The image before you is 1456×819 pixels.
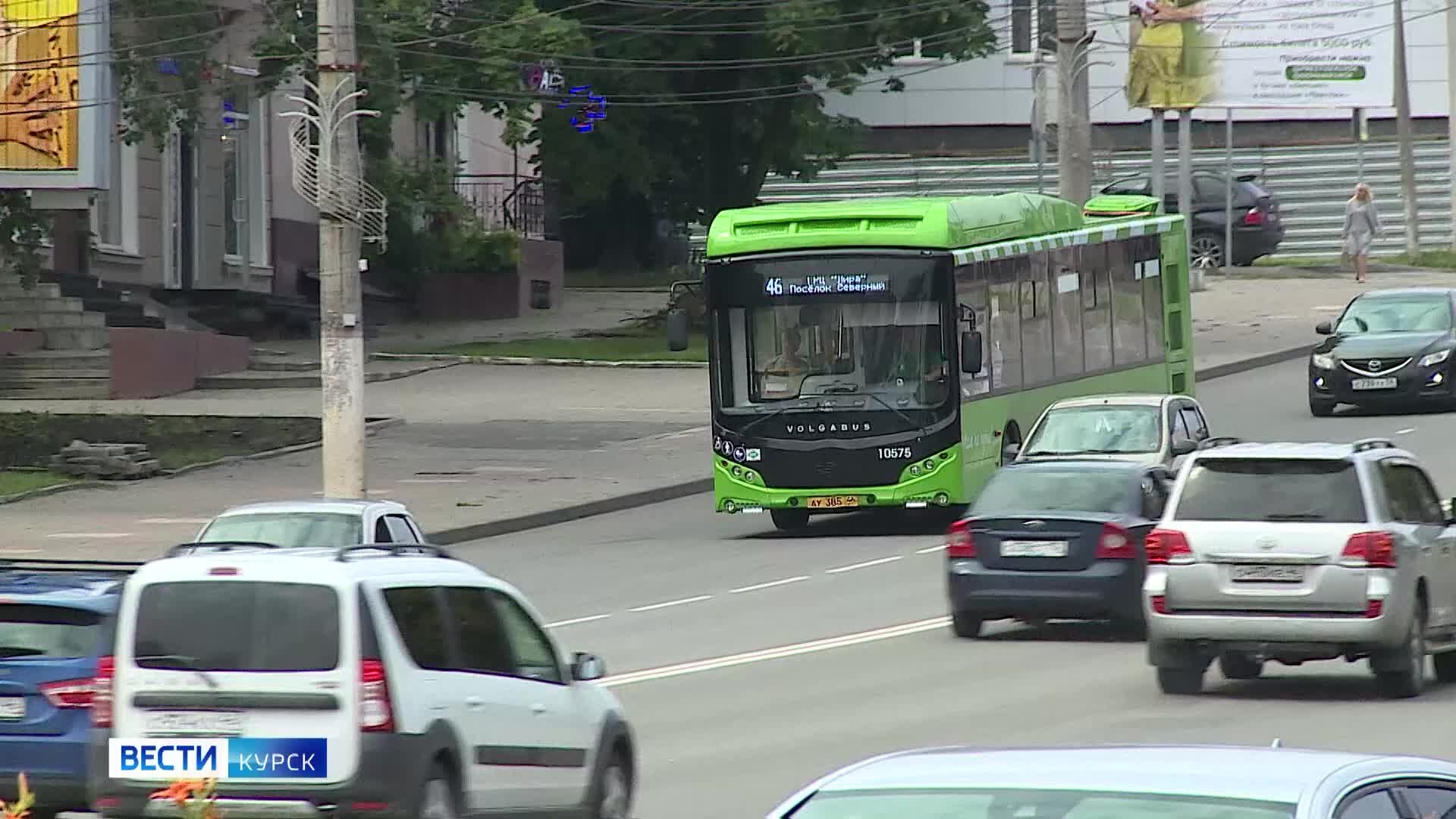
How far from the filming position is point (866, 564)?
989 inches

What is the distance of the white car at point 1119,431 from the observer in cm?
2400

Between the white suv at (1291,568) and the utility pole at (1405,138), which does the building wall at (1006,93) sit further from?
the white suv at (1291,568)

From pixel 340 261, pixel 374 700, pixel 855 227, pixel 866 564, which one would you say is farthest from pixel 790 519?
pixel 374 700

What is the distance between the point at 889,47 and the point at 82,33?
58.9 ft

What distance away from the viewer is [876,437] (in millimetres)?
26875

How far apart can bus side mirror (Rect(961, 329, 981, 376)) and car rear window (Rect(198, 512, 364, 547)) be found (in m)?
8.57

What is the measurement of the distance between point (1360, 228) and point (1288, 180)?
12.0m

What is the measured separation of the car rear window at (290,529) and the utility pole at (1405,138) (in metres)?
40.1

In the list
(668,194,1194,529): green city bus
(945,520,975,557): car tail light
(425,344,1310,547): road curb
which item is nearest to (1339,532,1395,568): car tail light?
(945,520,975,557): car tail light

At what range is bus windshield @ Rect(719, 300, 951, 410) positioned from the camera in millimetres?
27016

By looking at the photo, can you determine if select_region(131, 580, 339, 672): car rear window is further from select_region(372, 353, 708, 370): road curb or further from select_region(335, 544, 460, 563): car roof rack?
select_region(372, 353, 708, 370): road curb

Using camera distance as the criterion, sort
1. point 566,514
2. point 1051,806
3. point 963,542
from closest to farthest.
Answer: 1. point 1051,806
2. point 963,542
3. point 566,514

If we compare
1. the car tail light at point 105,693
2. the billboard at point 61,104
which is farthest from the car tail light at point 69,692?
the billboard at point 61,104

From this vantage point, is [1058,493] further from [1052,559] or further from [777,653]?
[777,653]
